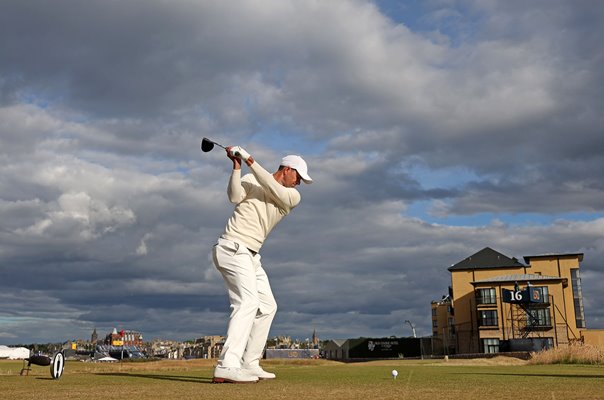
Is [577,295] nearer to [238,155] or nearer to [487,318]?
[487,318]

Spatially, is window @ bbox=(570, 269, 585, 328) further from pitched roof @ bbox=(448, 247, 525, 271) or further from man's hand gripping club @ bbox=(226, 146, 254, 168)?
man's hand gripping club @ bbox=(226, 146, 254, 168)

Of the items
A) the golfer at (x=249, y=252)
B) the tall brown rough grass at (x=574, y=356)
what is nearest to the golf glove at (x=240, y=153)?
the golfer at (x=249, y=252)

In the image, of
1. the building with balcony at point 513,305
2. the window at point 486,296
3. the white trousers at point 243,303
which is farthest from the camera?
the window at point 486,296

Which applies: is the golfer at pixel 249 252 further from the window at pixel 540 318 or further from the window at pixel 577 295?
the window at pixel 577 295

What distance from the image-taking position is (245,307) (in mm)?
7234

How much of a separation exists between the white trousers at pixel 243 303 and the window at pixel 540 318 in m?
66.5

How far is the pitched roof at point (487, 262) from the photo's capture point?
8175 centimetres

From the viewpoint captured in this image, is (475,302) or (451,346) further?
(451,346)

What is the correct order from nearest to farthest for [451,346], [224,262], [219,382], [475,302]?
[219,382] → [224,262] → [475,302] → [451,346]

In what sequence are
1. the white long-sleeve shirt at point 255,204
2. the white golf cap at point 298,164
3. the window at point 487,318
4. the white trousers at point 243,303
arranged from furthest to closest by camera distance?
the window at point 487,318
the white golf cap at point 298,164
the white long-sleeve shirt at point 255,204
the white trousers at point 243,303

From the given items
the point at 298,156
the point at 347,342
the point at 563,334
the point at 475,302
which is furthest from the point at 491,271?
the point at 298,156

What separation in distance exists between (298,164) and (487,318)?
225 ft

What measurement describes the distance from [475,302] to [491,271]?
964 cm

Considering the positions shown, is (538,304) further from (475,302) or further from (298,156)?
(298,156)
